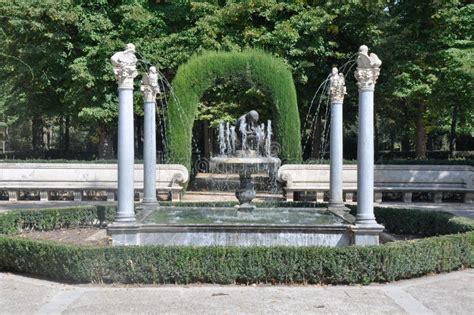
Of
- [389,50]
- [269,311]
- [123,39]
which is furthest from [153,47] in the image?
[269,311]

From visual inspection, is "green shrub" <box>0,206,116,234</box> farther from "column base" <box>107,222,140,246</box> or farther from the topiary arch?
the topiary arch

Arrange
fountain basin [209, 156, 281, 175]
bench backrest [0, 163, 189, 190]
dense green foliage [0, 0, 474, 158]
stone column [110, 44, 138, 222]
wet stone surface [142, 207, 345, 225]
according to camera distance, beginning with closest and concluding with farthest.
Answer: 1. stone column [110, 44, 138, 222]
2. wet stone surface [142, 207, 345, 225]
3. fountain basin [209, 156, 281, 175]
4. bench backrest [0, 163, 189, 190]
5. dense green foliage [0, 0, 474, 158]

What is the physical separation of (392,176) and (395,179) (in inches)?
6.0

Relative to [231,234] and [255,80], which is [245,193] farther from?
[255,80]

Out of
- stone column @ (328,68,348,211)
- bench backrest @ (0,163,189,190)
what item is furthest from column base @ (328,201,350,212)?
bench backrest @ (0,163,189,190)

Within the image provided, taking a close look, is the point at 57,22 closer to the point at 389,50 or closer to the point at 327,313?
the point at 389,50

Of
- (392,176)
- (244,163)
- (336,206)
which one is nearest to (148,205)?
(244,163)

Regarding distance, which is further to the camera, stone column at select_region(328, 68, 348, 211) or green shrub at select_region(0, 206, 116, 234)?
stone column at select_region(328, 68, 348, 211)

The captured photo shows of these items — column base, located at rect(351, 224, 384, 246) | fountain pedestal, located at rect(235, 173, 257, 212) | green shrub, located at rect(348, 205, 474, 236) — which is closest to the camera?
column base, located at rect(351, 224, 384, 246)

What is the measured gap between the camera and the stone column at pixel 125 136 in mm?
10645

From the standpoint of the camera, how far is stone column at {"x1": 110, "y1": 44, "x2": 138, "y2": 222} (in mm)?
10645

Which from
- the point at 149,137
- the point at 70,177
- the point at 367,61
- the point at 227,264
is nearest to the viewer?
the point at 227,264

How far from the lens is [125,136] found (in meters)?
10.7

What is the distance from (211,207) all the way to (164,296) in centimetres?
710
